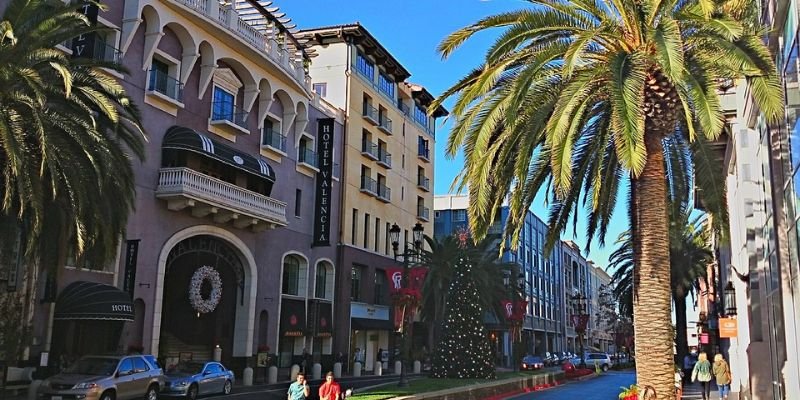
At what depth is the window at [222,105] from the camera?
35.0 metres

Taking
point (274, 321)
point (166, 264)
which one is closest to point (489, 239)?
point (274, 321)

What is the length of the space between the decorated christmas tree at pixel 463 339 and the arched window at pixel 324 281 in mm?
12986

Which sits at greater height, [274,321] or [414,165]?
[414,165]

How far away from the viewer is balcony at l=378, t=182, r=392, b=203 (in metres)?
51.6

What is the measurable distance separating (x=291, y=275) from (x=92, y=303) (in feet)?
52.9

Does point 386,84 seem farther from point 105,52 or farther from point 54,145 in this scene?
point 54,145

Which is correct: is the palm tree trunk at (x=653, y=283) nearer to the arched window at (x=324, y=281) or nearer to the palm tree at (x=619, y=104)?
the palm tree at (x=619, y=104)

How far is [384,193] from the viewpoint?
52.5 m

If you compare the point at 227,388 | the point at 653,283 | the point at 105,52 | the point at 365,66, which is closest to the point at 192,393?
the point at 227,388

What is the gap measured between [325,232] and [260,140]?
7059 millimetres

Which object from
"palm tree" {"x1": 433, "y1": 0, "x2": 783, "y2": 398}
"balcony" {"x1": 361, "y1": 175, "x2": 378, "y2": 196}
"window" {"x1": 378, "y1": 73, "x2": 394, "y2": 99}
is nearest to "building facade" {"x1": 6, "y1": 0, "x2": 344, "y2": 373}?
"balcony" {"x1": 361, "y1": 175, "x2": 378, "y2": 196}

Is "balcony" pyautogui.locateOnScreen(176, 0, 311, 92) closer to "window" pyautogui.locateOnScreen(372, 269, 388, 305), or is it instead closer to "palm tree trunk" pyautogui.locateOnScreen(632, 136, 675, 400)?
"window" pyautogui.locateOnScreen(372, 269, 388, 305)

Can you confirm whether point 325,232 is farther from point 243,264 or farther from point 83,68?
point 83,68

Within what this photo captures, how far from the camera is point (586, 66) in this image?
15.0 metres
